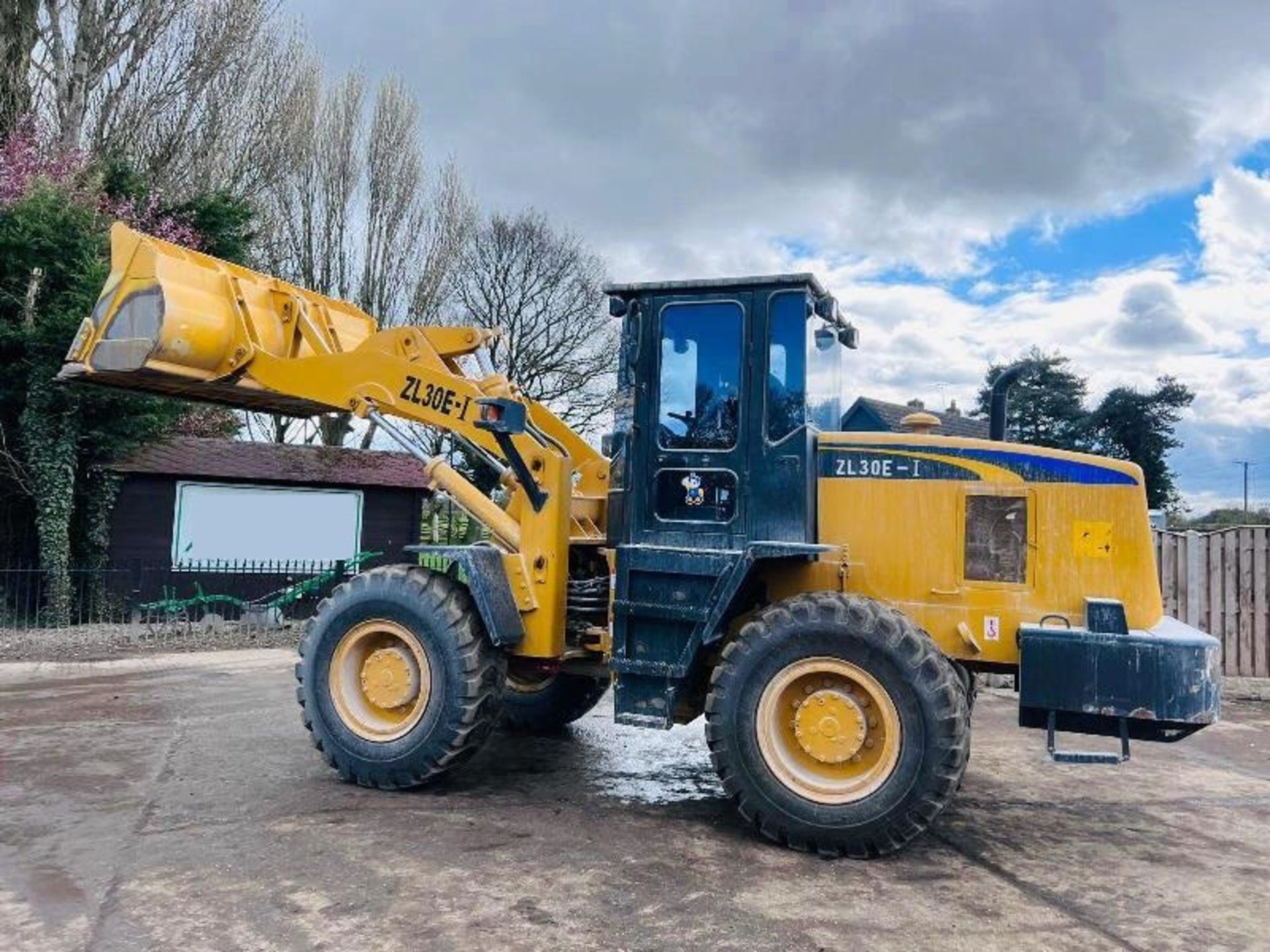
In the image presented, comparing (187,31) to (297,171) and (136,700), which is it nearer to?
(297,171)

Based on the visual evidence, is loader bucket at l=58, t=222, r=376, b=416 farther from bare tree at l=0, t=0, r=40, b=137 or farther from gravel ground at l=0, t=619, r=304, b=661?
bare tree at l=0, t=0, r=40, b=137

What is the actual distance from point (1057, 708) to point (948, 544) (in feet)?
3.10

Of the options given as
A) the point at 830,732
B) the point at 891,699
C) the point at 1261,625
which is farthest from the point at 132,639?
the point at 1261,625

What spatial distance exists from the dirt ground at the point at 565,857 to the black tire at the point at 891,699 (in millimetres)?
168

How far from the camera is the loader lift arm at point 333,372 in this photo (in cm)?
559

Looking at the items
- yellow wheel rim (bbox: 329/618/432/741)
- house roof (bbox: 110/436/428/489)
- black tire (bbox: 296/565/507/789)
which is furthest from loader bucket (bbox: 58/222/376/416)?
house roof (bbox: 110/436/428/489)

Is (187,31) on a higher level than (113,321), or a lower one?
higher

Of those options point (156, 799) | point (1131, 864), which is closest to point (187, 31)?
point (156, 799)

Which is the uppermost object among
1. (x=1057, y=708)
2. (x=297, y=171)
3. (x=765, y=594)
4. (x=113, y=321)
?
(x=297, y=171)

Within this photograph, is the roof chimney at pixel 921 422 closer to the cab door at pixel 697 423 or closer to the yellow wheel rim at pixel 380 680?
the cab door at pixel 697 423

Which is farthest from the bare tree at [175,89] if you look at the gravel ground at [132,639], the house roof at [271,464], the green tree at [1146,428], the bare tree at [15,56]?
the green tree at [1146,428]

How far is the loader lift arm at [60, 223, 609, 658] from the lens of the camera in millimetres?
5586

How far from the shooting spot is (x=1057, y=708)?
4645 mm

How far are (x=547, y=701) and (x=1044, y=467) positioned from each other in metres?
3.84
